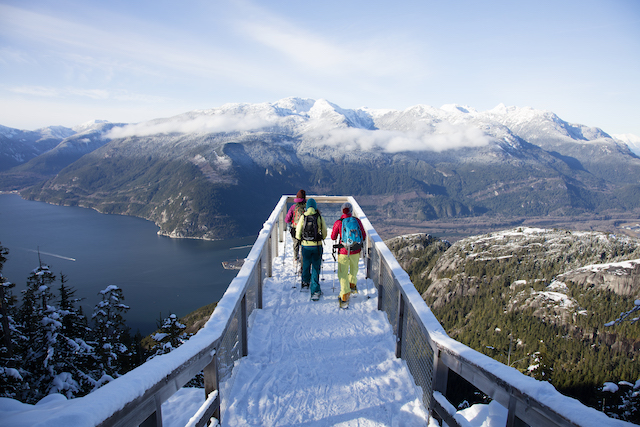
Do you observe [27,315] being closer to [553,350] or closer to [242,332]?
[242,332]

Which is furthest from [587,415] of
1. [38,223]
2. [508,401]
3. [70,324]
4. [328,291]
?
[38,223]

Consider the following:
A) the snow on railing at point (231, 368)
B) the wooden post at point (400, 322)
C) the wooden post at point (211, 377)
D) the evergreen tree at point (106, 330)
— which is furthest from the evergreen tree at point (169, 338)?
the wooden post at point (211, 377)

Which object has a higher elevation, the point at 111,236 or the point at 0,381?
the point at 0,381

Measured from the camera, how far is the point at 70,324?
15.8m

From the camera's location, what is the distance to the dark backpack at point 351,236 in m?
6.13

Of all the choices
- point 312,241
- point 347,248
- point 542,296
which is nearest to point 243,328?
point 312,241

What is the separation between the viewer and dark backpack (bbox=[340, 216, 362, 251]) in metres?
6.13

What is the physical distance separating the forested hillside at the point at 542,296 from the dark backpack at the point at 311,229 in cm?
4085

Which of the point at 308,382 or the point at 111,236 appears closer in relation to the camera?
the point at 308,382

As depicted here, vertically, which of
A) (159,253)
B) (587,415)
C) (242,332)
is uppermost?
(587,415)

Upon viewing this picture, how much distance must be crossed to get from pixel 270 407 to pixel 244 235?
165044mm

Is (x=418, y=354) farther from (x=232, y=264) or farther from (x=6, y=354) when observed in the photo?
(x=232, y=264)

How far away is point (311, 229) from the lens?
6.29m

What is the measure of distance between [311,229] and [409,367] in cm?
291
